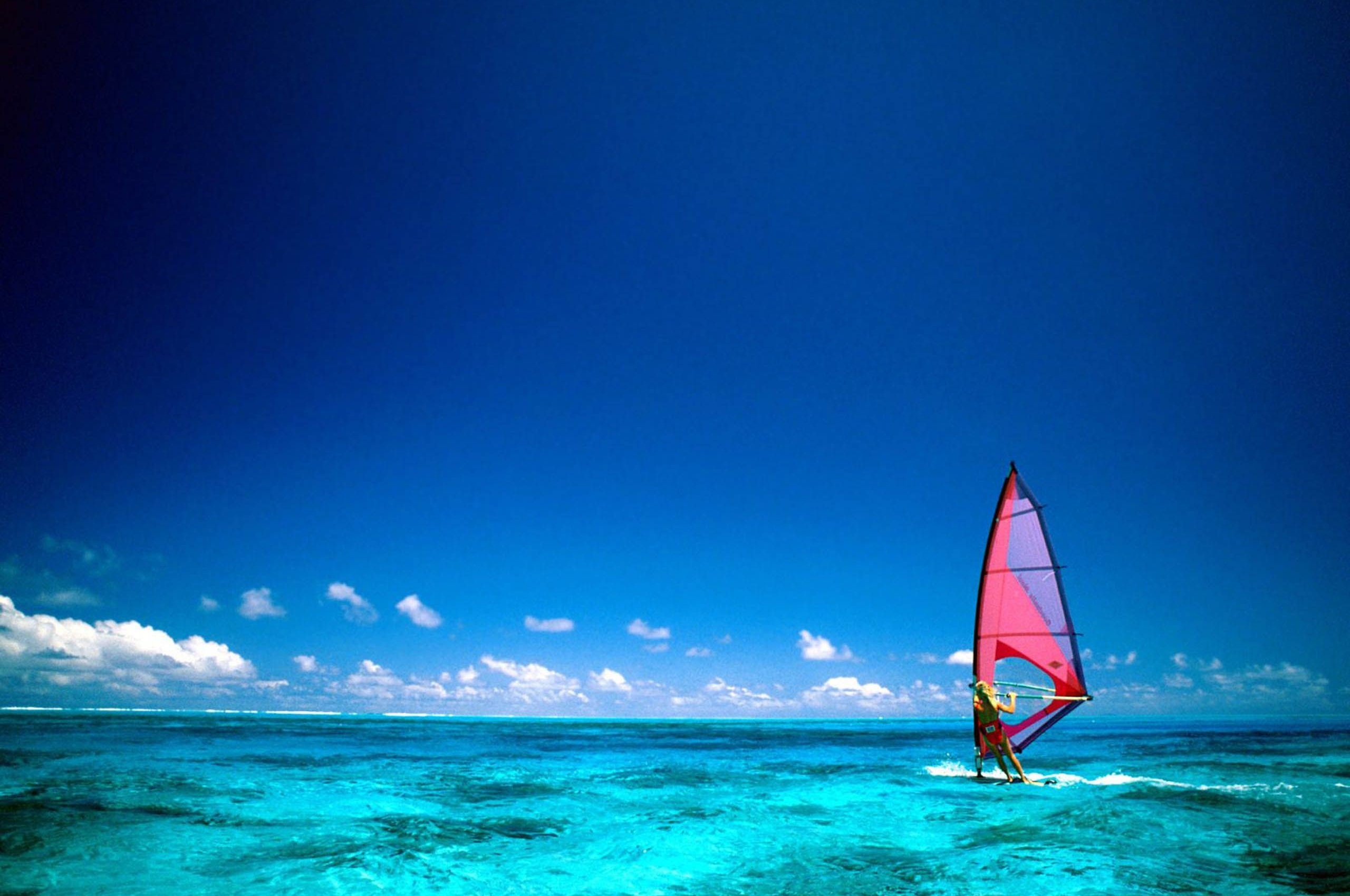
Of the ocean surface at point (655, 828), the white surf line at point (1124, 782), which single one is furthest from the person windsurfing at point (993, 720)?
the white surf line at point (1124, 782)

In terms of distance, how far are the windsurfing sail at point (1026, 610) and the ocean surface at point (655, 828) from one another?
2811 mm

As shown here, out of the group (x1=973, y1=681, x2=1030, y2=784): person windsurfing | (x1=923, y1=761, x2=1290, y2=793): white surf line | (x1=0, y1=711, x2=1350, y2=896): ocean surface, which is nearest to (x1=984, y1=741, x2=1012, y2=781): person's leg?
(x1=973, y1=681, x2=1030, y2=784): person windsurfing

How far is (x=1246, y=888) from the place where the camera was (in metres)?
8.97

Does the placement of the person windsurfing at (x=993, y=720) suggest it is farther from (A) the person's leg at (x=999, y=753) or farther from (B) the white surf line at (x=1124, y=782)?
(B) the white surf line at (x=1124, y=782)

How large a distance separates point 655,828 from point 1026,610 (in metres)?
11.9

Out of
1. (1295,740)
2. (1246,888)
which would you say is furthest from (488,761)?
(1295,740)

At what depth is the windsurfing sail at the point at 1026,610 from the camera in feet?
57.9

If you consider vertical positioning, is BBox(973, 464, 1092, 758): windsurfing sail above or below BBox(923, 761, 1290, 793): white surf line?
above

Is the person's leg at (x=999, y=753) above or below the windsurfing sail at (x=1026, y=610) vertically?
below

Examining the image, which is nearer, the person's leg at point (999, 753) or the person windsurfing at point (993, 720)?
the person windsurfing at point (993, 720)

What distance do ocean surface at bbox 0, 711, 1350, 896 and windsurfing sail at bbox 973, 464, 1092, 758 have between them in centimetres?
281

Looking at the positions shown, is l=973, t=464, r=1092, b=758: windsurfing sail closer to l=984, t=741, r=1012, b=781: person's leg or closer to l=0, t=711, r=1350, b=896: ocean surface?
l=984, t=741, r=1012, b=781: person's leg

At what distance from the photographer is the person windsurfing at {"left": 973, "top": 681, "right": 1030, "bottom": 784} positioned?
17797mm

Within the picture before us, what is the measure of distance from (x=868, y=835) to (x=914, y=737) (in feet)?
165
